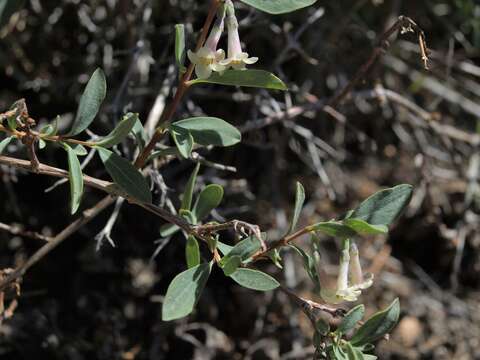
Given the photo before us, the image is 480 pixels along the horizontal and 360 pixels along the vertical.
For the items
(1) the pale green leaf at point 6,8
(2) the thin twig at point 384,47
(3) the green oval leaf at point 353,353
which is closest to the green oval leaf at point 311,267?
(3) the green oval leaf at point 353,353

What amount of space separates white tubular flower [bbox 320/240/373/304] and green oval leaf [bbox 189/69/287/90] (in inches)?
14.4

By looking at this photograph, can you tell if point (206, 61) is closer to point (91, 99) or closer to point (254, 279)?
point (91, 99)

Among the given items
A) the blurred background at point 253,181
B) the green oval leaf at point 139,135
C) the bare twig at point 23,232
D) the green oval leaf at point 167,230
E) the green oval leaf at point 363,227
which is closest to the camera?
the green oval leaf at point 363,227

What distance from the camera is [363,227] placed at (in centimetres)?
129

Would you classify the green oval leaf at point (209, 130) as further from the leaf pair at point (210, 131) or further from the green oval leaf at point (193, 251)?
the green oval leaf at point (193, 251)

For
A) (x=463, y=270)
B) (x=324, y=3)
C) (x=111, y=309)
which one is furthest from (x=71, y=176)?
(x=463, y=270)

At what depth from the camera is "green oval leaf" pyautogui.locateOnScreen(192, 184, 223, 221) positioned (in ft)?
4.82

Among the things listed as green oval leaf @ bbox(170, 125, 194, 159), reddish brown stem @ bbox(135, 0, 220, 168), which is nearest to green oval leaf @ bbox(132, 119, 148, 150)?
reddish brown stem @ bbox(135, 0, 220, 168)

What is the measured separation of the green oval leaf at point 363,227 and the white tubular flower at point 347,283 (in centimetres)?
9

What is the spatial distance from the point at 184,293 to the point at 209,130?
0.36 m

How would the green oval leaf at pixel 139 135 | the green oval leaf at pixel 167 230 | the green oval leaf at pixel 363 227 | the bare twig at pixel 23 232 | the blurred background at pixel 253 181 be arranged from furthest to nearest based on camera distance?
the blurred background at pixel 253 181 → the bare twig at pixel 23 232 → the green oval leaf at pixel 167 230 → the green oval leaf at pixel 139 135 → the green oval leaf at pixel 363 227

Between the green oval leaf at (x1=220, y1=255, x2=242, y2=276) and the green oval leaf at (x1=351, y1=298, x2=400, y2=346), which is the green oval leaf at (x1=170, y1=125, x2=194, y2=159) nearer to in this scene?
the green oval leaf at (x1=220, y1=255, x2=242, y2=276)

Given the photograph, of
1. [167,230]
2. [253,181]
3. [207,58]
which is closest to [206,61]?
[207,58]

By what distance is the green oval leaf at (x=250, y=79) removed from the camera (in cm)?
131
